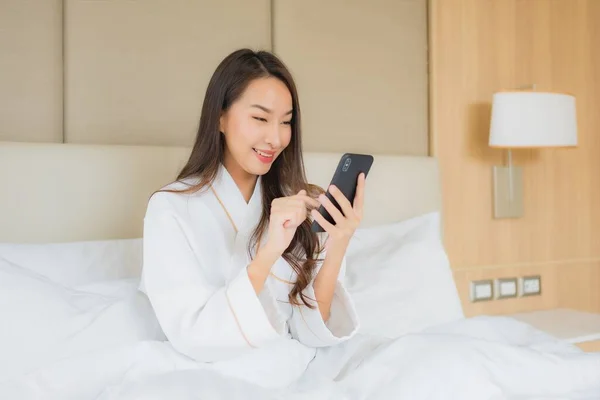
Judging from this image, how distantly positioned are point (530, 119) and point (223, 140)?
1.37m

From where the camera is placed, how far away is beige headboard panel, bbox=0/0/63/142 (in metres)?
1.72

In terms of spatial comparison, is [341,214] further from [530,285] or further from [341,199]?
[530,285]

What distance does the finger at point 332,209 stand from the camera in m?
1.37

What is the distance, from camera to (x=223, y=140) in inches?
62.7

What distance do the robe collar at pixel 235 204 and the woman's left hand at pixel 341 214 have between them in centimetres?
21

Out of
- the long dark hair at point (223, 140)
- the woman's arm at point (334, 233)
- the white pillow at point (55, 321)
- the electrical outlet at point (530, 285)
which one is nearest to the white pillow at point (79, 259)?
the white pillow at point (55, 321)

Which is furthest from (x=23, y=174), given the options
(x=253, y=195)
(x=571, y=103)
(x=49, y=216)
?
(x=571, y=103)

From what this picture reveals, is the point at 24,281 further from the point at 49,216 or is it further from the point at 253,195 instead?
the point at 253,195

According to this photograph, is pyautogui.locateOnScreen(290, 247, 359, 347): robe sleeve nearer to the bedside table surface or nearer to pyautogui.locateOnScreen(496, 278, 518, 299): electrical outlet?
the bedside table surface

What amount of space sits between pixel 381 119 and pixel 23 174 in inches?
52.0

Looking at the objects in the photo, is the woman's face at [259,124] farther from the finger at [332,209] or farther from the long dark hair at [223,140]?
the finger at [332,209]

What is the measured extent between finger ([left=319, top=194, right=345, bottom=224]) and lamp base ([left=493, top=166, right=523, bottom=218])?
149cm

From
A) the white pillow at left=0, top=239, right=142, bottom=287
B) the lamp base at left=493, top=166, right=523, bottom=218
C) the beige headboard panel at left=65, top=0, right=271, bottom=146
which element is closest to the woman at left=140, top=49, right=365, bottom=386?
the white pillow at left=0, top=239, right=142, bottom=287

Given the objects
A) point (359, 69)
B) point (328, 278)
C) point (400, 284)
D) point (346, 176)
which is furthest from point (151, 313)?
point (359, 69)
